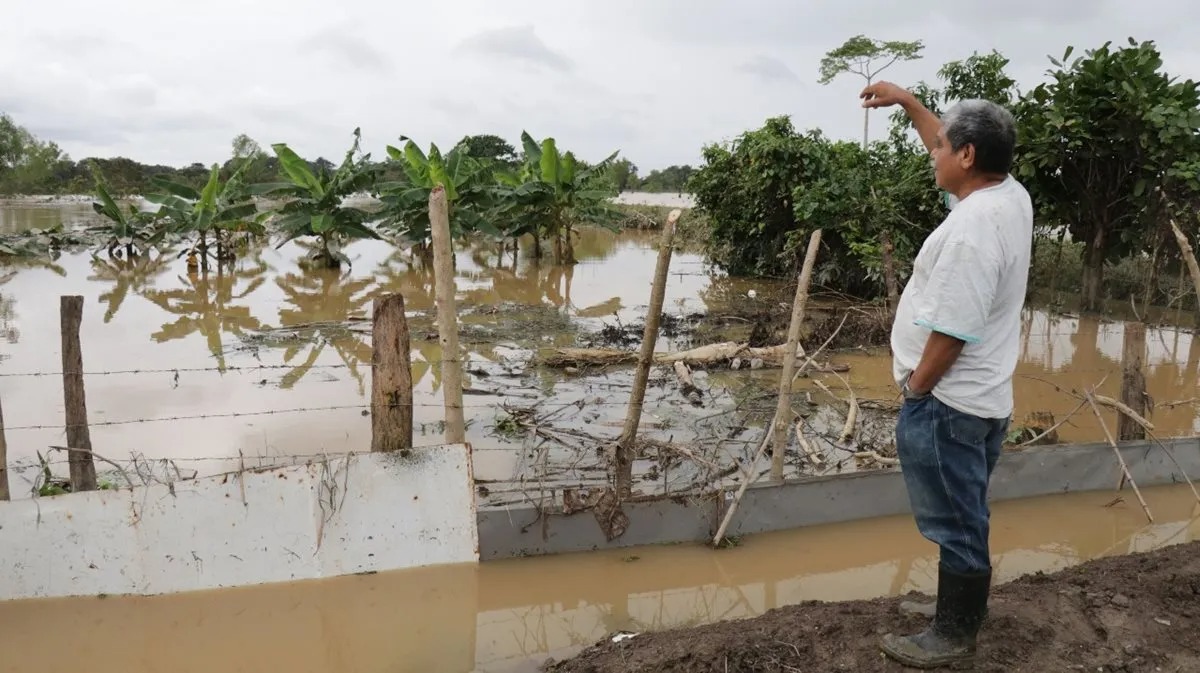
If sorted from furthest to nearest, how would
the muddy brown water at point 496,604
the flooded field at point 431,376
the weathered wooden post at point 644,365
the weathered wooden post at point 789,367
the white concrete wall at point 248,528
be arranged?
the flooded field at point 431,376 → the weathered wooden post at point 789,367 → the weathered wooden post at point 644,365 → the white concrete wall at point 248,528 → the muddy brown water at point 496,604

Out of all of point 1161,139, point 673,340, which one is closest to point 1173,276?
point 1161,139

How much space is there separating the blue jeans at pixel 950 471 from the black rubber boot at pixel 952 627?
0.06m

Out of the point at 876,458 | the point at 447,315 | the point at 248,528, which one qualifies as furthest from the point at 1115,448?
the point at 248,528

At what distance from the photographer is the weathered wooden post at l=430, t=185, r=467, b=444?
12.4 ft

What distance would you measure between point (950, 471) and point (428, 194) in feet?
40.5

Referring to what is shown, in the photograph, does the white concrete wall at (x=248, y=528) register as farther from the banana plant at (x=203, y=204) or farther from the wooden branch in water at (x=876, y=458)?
the banana plant at (x=203, y=204)

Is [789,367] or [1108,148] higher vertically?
[1108,148]

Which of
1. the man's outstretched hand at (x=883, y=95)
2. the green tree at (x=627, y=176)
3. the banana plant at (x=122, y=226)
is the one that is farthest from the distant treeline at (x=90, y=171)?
the man's outstretched hand at (x=883, y=95)

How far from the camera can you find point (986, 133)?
236cm

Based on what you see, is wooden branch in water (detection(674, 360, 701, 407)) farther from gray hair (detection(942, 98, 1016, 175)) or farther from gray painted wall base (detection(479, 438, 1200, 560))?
gray hair (detection(942, 98, 1016, 175))

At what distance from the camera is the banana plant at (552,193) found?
586 inches

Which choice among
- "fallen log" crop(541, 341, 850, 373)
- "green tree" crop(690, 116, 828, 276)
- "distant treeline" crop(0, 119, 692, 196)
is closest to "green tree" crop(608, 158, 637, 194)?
"distant treeline" crop(0, 119, 692, 196)

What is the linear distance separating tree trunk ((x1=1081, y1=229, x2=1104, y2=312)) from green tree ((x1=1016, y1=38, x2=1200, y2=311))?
0.05 ft

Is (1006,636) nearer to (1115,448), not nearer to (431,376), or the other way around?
(1115,448)
